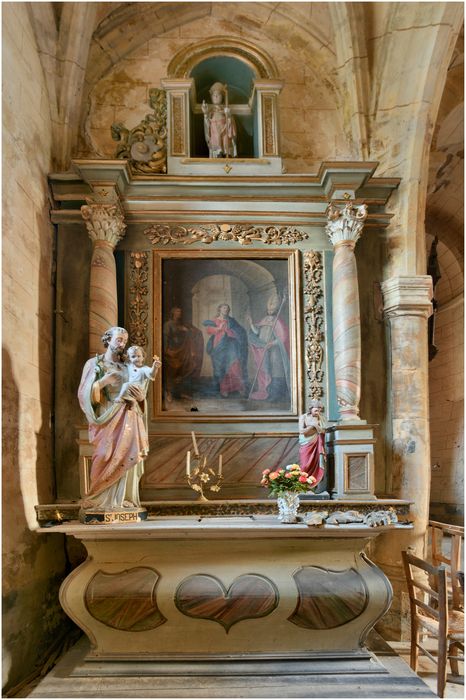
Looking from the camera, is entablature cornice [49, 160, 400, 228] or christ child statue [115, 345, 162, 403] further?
entablature cornice [49, 160, 400, 228]

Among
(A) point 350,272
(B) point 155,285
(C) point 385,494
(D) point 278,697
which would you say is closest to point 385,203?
(A) point 350,272

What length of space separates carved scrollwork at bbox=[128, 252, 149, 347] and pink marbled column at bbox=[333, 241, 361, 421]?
204 centimetres

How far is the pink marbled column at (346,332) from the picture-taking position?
7.01 metres

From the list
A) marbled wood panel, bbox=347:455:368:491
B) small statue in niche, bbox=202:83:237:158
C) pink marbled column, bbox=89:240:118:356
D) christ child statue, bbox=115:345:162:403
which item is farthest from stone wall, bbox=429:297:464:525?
christ child statue, bbox=115:345:162:403

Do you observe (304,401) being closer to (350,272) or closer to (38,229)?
(350,272)

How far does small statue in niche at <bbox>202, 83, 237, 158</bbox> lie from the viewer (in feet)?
25.9

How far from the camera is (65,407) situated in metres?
7.20

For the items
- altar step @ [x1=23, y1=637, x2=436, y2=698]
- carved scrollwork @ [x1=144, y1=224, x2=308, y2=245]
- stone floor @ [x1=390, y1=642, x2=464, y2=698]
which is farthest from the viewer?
carved scrollwork @ [x1=144, y1=224, x2=308, y2=245]

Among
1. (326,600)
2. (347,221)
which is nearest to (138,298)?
(347,221)

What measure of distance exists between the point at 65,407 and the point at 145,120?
351 cm

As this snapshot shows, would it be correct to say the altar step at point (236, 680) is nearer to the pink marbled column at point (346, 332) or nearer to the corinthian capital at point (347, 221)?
the pink marbled column at point (346, 332)

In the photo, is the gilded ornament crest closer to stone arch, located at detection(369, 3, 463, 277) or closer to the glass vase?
stone arch, located at detection(369, 3, 463, 277)

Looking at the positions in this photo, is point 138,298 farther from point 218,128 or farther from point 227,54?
point 227,54

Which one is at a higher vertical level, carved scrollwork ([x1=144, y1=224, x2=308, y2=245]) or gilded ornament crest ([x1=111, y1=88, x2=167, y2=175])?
gilded ornament crest ([x1=111, y1=88, x2=167, y2=175])
